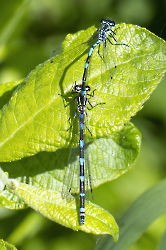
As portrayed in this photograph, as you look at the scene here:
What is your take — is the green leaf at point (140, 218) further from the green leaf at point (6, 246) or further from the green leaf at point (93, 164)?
the green leaf at point (6, 246)

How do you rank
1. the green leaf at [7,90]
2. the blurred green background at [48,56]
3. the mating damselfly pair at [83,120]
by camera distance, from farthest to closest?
the blurred green background at [48,56] < the green leaf at [7,90] < the mating damselfly pair at [83,120]

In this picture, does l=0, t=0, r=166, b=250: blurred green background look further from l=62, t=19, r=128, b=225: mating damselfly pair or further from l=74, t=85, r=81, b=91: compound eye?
l=74, t=85, r=81, b=91: compound eye

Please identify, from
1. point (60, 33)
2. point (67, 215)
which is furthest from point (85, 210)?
point (60, 33)

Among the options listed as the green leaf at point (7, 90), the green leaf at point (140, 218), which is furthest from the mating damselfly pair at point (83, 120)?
the green leaf at point (140, 218)

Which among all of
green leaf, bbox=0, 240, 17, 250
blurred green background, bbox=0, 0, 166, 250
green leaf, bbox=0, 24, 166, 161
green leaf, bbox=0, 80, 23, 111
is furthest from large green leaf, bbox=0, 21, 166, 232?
blurred green background, bbox=0, 0, 166, 250

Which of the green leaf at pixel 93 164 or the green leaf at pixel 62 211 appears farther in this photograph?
the green leaf at pixel 93 164

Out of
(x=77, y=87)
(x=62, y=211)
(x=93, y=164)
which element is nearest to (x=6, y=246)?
(x=62, y=211)

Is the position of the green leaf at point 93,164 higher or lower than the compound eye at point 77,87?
lower
